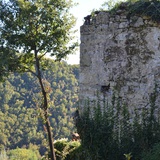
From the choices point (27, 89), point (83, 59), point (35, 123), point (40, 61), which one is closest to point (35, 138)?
point (35, 123)

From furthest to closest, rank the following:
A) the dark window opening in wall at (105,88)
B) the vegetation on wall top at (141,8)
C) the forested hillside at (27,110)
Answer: the forested hillside at (27,110)
the dark window opening in wall at (105,88)
the vegetation on wall top at (141,8)

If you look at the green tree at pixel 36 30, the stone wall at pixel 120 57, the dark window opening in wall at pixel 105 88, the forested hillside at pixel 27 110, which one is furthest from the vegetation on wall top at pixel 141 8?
the forested hillside at pixel 27 110

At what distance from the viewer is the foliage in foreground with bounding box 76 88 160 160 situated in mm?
5148

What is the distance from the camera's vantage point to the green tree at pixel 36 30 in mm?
10531

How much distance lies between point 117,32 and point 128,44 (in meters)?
0.32

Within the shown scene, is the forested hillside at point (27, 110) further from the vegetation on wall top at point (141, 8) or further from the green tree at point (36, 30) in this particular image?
the vegetation on wall top at point (141, 8)

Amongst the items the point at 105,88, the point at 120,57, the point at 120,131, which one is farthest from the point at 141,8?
the point at 120,131

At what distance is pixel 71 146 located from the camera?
8.52 metres

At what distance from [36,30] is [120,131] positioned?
6447 millimetres

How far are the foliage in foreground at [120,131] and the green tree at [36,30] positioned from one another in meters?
4.79

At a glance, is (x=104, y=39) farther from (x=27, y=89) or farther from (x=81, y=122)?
(x=27, y=89)

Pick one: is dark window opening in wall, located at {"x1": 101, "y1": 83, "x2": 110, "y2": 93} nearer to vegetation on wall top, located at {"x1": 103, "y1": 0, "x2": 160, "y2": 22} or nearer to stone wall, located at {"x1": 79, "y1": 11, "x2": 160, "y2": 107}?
stone wall, located at {"x1": 79, "y1": 11, "x2": 160, "y2": 107}

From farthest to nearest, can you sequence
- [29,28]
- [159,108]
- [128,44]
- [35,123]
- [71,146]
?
1. [35,123]
2. [29,28]
3. [71,146]
4. [128,44]
5. [159,108]

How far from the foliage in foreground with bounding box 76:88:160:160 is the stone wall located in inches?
8.5
